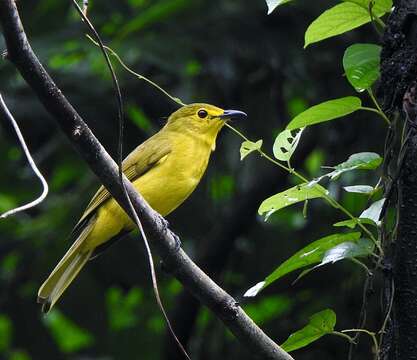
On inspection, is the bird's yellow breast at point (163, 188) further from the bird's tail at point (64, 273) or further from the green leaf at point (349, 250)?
the green leaf at point (349, 250)

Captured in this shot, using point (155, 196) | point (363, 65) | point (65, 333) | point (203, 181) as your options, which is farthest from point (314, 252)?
point (65, 333)

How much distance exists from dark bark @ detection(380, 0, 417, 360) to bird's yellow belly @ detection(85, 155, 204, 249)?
2413mm

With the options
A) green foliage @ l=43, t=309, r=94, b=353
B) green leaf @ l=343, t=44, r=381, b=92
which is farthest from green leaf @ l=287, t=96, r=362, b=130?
green foliage @ l=43, t=309, r=94, b=353

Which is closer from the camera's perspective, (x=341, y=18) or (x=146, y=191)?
(x=341, y=18)

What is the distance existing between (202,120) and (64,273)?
139cm

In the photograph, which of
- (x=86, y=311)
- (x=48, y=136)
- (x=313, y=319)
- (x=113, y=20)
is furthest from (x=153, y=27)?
(x=313, y=319)

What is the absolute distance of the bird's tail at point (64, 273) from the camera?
4591 millimetres

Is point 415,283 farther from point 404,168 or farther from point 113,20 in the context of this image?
point 113,20

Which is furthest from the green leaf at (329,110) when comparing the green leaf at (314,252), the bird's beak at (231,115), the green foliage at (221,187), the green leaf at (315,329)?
the green foliage at (221,187)

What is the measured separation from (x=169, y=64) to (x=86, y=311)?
167cm

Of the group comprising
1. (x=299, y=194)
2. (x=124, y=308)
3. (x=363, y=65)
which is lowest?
(x=124, y=308)

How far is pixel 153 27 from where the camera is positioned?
575 cm

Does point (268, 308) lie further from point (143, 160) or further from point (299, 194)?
point (299, 194)

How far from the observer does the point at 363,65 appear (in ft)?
9.18
